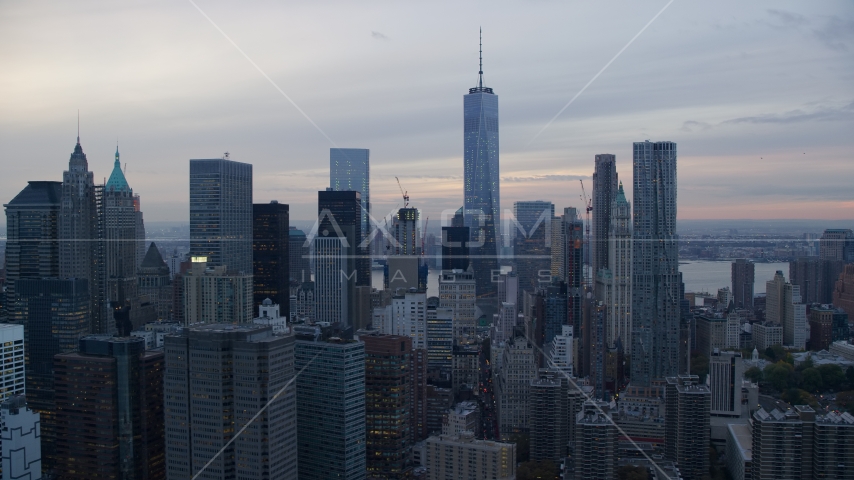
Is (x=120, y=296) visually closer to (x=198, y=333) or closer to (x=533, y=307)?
(x=198, y=333)

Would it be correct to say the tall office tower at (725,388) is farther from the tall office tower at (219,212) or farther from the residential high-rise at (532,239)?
the tall office tower at (219,212)

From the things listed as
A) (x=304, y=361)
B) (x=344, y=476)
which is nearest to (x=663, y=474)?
A: (x=344, y=476)

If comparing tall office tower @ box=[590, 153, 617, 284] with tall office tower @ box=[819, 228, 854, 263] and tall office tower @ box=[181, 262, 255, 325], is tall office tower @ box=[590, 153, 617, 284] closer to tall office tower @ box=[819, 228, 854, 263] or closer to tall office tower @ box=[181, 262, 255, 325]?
tall office tower @ box=[819, 228, 854, 263]

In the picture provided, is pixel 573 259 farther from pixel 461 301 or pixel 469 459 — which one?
pixel 469 459

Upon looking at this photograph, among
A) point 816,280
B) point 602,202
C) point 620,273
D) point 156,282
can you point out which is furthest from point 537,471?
point 602,202

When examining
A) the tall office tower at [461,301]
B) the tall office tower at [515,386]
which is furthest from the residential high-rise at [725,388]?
the tall office tower at [461,301]

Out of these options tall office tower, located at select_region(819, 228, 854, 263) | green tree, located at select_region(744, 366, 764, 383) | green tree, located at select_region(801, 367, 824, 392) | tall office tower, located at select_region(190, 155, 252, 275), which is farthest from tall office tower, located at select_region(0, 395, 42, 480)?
tall office tower, located at select_region(819, 228, 854, 263)
